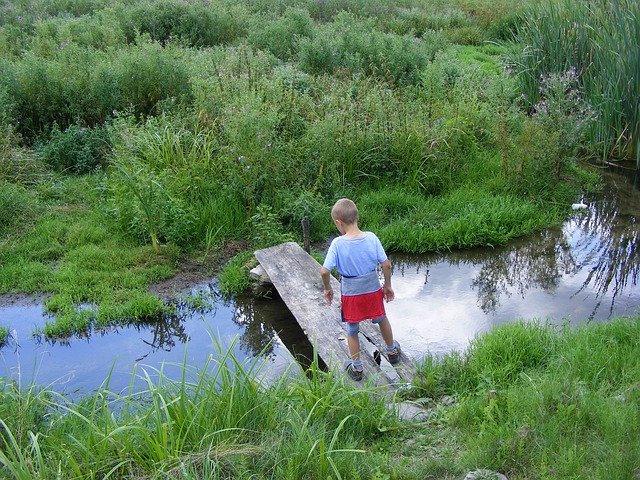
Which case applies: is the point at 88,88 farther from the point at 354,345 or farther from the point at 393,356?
the point at 393,356

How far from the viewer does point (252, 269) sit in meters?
8.01

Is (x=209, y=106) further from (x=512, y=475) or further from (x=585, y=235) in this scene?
(x=512, y=475)

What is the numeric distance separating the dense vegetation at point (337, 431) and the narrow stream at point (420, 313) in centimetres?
108

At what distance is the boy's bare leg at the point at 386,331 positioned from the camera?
5.88 metres

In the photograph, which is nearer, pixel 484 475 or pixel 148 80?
pixel 484 475

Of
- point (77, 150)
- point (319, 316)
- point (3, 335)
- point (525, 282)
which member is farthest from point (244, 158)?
point (525, 282)

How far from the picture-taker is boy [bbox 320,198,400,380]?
18.3ft

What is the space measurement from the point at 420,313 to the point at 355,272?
6.32ft

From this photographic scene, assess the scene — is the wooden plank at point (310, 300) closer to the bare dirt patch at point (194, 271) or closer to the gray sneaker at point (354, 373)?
the gray sneaker at point (354, 373)

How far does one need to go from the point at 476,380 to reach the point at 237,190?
14.4ft

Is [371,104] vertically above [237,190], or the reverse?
[371,104]

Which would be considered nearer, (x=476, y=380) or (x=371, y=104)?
(x=476, y=380)

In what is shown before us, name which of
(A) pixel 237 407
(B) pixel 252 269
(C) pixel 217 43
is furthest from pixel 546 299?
(C) pixel 217 43

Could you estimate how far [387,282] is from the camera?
5684mm
